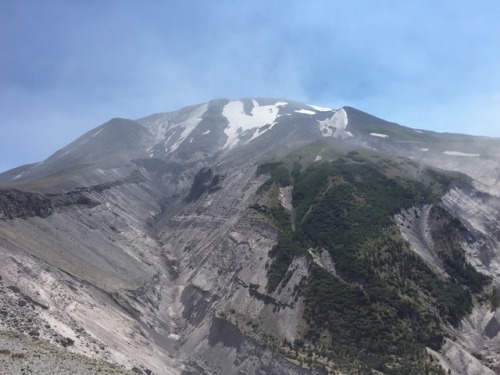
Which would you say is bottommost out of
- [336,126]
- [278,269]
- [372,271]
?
Result: [278,269]

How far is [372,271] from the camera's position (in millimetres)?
62375

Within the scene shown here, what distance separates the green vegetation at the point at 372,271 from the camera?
2052 inches

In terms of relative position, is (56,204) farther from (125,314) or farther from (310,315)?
(310,315)

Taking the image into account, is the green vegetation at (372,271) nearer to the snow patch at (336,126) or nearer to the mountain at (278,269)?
the mountain at (278,269)

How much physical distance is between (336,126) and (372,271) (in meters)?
109

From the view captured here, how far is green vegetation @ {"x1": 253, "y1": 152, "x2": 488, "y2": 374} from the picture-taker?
52125 millimetres

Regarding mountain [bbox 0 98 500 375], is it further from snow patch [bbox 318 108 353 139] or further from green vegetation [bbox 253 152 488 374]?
snow patch [bbox 318 108 353 139]

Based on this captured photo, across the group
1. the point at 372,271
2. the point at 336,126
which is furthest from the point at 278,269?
the point at 336,126

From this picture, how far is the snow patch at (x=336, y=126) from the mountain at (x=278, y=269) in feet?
126

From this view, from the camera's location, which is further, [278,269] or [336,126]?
[336,126]

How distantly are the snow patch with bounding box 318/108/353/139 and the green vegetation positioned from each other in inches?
2393

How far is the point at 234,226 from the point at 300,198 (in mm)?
13663

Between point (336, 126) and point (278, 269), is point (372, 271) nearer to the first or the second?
point (278, 269)

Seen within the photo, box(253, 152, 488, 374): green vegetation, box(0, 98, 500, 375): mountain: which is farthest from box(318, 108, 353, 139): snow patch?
box(253, 152, 488, 374): green vegetation
